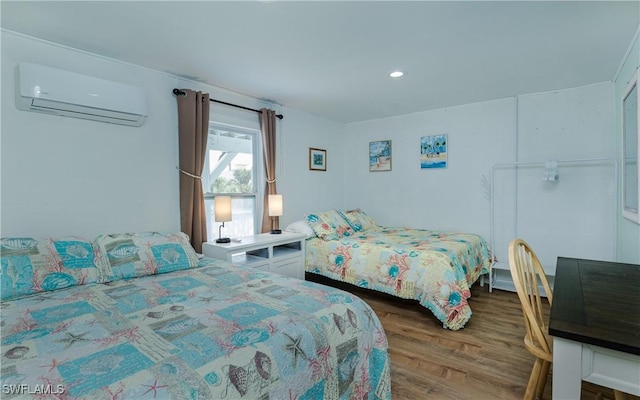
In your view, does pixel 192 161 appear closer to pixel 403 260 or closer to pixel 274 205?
pixel 274 205

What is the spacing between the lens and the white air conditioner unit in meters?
2.11

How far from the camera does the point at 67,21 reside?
6.56ft

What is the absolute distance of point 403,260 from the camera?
3074 millimetres

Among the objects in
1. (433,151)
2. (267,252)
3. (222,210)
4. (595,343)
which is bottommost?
(267,252)

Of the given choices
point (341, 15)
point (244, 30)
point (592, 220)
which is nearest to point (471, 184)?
point (592, 220)

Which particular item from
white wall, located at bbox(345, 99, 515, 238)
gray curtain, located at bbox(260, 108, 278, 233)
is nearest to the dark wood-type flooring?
white wall, located at bbox(345, 99, 515, 238)

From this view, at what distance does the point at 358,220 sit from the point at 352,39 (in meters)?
2.62

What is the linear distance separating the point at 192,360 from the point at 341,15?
2.01 m

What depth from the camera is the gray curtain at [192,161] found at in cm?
296

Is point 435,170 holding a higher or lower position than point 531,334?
higher

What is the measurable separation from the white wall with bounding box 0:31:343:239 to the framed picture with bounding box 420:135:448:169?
106 inches

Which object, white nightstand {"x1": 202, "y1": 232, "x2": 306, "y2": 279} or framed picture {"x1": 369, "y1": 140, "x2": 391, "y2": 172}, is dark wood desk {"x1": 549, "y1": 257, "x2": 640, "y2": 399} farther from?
framed picture {"x1": 369, "y1": 140, "x2": 391, "y2": 172}

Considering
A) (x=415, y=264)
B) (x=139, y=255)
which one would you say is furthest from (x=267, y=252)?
(x=415, y=264)

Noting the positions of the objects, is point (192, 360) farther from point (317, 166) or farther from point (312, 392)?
point (317, 166)
